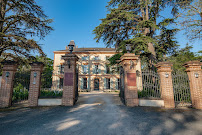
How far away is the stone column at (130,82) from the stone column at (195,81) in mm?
3178

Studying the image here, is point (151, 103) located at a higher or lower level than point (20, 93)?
lower

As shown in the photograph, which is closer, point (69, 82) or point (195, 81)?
point (195, 81)

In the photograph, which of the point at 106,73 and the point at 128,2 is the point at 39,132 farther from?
the point at 106,73

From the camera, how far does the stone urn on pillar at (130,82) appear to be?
5684 millimetres

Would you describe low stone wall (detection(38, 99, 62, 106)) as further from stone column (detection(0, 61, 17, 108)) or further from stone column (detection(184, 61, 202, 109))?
stone column (detection(184, 61, 202, 109))

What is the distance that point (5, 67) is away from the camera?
5879 mm

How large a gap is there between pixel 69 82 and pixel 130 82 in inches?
141

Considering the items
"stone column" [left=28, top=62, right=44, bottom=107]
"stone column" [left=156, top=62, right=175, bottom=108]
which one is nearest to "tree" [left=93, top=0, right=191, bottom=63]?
"stone column" [left=156, top=62, right=175, bottom=108]

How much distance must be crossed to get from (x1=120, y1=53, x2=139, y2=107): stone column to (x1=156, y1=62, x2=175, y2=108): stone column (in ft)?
4.87

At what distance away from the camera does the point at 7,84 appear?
18.7 feet

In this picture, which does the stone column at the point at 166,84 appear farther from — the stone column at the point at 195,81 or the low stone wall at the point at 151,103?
the stone column at the point at 195,81

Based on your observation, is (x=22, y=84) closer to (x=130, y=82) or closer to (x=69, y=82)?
(x=69, y=82)

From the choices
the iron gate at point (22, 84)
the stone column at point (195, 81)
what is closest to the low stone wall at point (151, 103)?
the stone column at point (195, 81)

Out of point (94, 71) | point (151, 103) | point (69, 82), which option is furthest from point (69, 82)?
point (94, 71)
